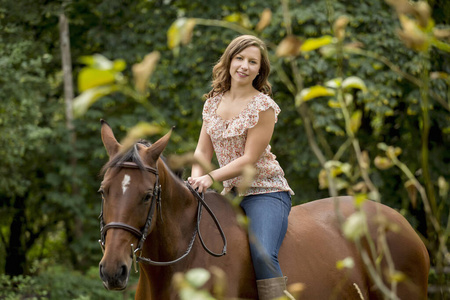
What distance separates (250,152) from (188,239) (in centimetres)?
69

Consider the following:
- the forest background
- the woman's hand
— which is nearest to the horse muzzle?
the woman's hand

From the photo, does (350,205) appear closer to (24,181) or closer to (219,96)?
(219,96)

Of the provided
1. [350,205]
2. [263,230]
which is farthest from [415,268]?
[263,230]

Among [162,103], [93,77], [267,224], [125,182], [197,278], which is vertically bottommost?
[162,103]

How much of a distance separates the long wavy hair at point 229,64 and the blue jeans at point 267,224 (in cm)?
79

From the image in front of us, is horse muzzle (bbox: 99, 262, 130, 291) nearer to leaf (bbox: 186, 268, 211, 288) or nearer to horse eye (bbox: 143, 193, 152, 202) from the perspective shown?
horse eye (bbox: 143, 193, 152, 202)

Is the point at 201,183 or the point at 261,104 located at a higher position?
the point at 261,104

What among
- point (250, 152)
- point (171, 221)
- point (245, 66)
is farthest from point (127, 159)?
point (245, 66)

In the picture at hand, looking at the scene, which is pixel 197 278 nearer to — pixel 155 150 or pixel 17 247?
pixel 155 150

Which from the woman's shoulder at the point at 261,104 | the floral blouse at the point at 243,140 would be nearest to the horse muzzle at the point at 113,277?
the floral blouse at the point at 243,140

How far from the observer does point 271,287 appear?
11.0 feet

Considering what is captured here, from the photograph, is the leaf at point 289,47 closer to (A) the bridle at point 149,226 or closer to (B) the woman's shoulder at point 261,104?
(A) the bridle at point 149,226

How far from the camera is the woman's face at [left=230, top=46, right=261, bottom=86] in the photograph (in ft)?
12.1

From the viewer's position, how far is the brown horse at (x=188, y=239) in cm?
288
